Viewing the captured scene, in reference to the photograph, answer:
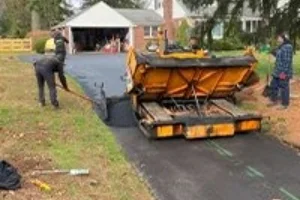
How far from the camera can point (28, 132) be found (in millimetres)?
10133

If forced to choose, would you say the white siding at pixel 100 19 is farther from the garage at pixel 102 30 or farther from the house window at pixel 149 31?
the house window at pixel 149 31

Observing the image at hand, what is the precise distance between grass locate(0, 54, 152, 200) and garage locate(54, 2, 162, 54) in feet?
108

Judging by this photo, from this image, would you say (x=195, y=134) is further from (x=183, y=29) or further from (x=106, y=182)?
(x=183, y=29)

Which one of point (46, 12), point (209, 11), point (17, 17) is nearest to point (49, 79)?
point (209, 11)

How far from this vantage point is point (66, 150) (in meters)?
8.88

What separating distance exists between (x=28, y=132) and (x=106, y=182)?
3.25 m

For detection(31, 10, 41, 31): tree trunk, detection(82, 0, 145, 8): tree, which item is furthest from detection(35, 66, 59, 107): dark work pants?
detection(82, 0, 145, 8): tree

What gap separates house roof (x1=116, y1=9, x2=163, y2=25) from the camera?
2014 inches

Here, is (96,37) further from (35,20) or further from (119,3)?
(119,3)

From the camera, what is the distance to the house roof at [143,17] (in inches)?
2014

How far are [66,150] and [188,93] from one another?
315 centimetres

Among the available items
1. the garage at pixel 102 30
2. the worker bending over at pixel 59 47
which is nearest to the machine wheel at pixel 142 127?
the worker bending over at pixel 59 47

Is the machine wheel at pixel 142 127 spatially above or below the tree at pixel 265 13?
below

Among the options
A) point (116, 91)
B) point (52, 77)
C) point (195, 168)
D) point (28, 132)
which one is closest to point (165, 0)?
point (116, 91)
